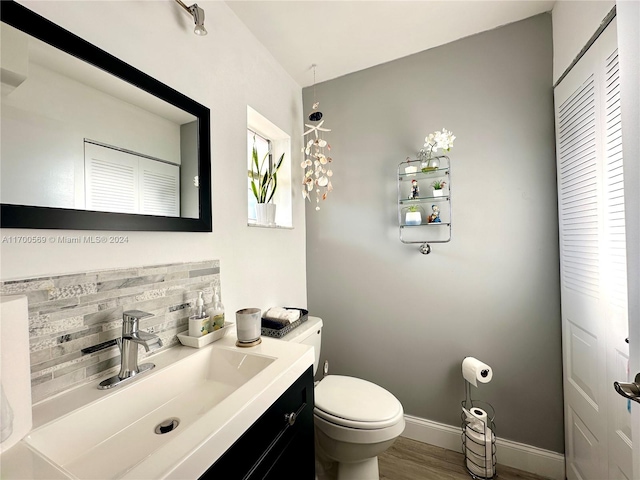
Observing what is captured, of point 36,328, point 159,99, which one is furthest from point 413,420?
point 159,99

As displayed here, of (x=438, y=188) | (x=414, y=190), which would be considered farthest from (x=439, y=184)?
(x=414, y=190)

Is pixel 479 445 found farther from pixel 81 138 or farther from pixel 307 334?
→ pixel 81 138

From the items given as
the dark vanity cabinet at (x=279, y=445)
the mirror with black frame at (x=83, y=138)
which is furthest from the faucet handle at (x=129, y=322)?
the dark vanity cabinet at (x=279, y=445)

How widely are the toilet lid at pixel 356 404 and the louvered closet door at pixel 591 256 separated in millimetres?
781

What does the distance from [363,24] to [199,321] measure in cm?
171

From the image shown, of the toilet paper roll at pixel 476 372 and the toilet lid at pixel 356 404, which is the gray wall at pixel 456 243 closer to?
the toilet paper roll at pixel 476 372

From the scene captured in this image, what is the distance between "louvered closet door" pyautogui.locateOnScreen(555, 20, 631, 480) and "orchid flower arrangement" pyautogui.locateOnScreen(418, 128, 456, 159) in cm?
50

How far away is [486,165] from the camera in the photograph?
1.57 meters

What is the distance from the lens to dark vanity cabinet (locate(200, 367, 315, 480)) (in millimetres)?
636

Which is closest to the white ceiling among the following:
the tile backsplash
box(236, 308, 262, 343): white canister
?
the tile backsplash

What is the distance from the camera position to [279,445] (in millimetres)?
811

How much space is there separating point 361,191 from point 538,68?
114cm

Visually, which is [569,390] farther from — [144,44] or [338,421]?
[144,44]

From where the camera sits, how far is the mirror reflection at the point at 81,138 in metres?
0.67
